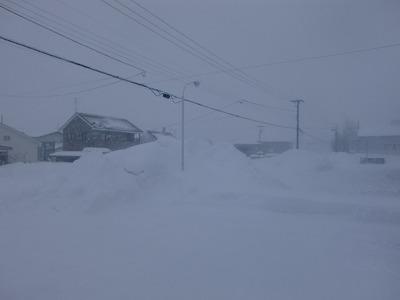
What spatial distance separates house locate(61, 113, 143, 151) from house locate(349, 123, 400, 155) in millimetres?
31526

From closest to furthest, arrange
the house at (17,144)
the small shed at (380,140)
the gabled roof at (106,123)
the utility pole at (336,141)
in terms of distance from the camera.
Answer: the gabled roof at (106,123), the house at (17,144), the small shed at (380,140), the utility pole at (336,141)

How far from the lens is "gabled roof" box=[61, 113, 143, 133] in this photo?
1512 inches

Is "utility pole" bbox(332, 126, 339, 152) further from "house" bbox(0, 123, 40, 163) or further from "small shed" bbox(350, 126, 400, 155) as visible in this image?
"house" bbox(0, 123, 40, 163)

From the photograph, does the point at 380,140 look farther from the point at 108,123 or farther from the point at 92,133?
the point at 92,133

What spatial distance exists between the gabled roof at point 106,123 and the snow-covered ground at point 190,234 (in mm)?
19974

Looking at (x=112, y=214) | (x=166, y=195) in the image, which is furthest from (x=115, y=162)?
(x=112, y=214)

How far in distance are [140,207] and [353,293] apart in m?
9.89

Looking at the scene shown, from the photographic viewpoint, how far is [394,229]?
10.9 meters

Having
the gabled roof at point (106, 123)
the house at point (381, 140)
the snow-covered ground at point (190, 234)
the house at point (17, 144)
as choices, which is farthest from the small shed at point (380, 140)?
the house at point (17, 144)

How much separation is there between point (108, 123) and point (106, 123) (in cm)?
33

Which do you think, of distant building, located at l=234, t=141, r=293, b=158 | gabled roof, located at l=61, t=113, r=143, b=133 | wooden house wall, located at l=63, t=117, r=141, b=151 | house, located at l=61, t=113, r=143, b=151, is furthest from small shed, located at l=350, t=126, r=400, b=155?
wooden house wall, located at l=63, t=117, r=141, b=151

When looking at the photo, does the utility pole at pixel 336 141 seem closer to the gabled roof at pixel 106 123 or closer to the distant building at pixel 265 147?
the distant building at pixel 265 147

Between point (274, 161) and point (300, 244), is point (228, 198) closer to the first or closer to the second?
point (300, 244)

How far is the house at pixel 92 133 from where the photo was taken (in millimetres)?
38219
